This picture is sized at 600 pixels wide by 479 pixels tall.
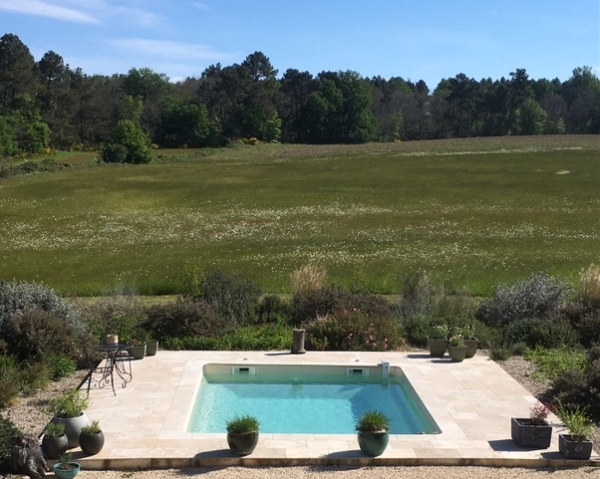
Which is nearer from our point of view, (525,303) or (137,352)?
(137,352)

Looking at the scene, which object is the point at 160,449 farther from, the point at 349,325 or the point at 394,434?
the point at 349,325

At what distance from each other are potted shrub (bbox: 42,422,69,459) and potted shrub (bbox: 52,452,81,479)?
47 centimetres

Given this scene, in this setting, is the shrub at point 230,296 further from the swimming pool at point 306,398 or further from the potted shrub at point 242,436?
the potted shrub at point 242,436

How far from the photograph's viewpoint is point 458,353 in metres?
21.0

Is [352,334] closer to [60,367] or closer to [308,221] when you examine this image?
[60,367]

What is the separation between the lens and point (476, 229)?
44.1m

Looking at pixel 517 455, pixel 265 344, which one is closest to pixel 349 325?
pixel 265 344

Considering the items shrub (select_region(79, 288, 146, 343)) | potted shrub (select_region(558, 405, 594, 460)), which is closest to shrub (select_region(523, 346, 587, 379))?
potted shrub (select_region(558, 405, 594, 460))

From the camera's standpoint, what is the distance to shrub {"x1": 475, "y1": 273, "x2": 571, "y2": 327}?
25.1 metres

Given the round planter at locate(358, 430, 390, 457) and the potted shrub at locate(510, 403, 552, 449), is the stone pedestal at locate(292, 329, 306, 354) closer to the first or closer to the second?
the round planter at locate(358, 430, 390, 457)

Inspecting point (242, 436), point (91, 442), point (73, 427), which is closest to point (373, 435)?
point (242, 436)

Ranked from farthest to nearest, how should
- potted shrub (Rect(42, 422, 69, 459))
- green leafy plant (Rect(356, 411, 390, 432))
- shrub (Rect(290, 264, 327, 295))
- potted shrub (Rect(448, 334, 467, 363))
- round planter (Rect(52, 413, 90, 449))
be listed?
shrub (Rect(290, 264, 327, 295)) < potted shrub (Rect(448, 334, 467, 363)) < round planter (Rect(52, 413, 90, 449)) < green leafy plant (Rect(356, 411, 390, 432)) < potted shrub (Rect(42, 422, 69, 459))

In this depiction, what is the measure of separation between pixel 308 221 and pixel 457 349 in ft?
88.4

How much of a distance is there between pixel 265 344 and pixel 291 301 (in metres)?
4.32
